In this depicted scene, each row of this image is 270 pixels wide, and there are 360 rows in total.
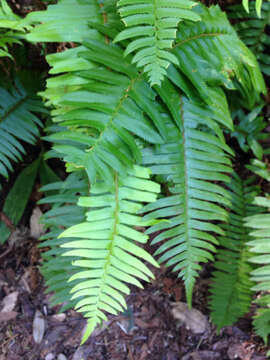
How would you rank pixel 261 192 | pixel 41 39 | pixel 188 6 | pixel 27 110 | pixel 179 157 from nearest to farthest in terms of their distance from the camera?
pixel 188 6 → pixel 41 39 → pixel 179 157 → pixel 27 110 → pixel 261 192

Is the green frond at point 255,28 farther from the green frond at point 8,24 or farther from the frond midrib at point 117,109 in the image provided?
the green frond at point 8,24

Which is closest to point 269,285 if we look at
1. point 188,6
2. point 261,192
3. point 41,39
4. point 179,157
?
point 261,192

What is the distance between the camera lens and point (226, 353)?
1996 millimetres

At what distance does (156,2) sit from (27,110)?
0.97 meters

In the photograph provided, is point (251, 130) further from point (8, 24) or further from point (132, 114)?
point (8, 24)

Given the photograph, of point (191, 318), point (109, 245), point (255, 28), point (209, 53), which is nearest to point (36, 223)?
point (109, 245)

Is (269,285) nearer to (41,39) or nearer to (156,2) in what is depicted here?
(156,2)

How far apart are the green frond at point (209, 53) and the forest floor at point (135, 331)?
1237mm

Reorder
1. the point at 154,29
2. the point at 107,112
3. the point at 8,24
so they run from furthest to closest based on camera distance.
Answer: the point at 8,24, the point at 107,112, the point at 154,29

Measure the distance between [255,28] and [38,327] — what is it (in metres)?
2.18

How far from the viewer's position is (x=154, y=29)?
1.13 meters

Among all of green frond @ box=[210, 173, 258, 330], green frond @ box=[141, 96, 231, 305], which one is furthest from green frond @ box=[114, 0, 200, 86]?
green frond @ box=[210, 173, 258, 330]

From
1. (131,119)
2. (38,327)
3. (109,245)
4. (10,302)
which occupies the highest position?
(131,119)

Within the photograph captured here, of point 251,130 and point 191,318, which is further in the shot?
point 191,318
